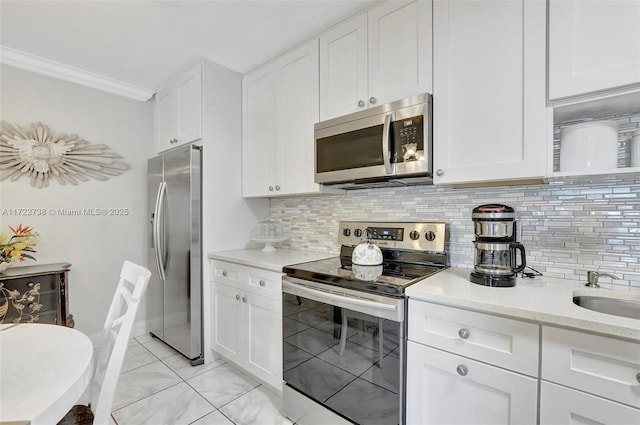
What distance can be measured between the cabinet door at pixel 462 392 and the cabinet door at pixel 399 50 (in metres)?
1.27

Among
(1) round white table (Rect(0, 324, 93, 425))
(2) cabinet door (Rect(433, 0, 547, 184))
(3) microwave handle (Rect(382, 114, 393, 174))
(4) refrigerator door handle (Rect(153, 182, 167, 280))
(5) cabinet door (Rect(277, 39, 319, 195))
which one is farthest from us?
(4) refrigerator door handle (Rect(153, 182, 167, 280))

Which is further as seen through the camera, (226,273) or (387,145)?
(226,273)

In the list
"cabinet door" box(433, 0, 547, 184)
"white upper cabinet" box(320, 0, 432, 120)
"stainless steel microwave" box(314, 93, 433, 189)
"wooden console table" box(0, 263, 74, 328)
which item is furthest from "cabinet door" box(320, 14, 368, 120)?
"wooden console table" box(0, 263, 74, 328)

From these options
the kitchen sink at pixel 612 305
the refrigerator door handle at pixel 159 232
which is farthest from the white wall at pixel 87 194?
the kitchen sink at pixel 612 305

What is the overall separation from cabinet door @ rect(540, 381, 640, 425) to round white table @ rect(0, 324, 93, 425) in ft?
4.60

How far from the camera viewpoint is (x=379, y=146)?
1.66 meters

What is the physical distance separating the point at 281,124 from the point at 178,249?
1.32 meters

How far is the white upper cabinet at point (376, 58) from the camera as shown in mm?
1529

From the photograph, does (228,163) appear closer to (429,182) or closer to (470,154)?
(429,182)

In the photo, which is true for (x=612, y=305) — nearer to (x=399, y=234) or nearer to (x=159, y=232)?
(x=399, y=234)

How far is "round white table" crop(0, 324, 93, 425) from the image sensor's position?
2.25 feet

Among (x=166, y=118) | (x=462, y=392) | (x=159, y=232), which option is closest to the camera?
(x=462, y=392)

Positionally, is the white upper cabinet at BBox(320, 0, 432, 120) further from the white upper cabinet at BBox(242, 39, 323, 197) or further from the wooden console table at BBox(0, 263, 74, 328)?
the wooden console table at BBox(0, 263, 74, 328)

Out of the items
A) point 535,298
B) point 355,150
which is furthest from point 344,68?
point 535,298
